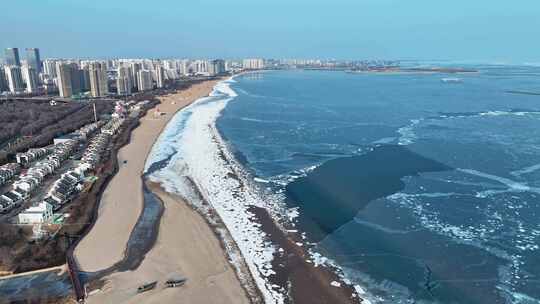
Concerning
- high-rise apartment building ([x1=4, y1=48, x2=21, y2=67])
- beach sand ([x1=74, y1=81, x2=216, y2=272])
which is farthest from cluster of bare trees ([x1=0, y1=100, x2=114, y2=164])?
high-rise apartment building ([x1=4, y1=48, x2=21, y2=67])

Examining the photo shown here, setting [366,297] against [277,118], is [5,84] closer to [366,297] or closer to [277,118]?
[277,118]

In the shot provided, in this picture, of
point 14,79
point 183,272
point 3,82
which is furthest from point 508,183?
point 3,82

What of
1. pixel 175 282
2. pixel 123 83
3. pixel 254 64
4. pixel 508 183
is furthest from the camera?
pixel 254 64

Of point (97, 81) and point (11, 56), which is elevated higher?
point (11, 56)

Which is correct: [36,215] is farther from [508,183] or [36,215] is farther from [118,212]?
[508,183]

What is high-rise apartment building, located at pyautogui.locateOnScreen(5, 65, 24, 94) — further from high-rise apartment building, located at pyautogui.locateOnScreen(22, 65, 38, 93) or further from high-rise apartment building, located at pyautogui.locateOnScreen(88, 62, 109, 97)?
high-rise apartment building, located at pyautogui.locateOnScreen(88, 62, 109, 97)
